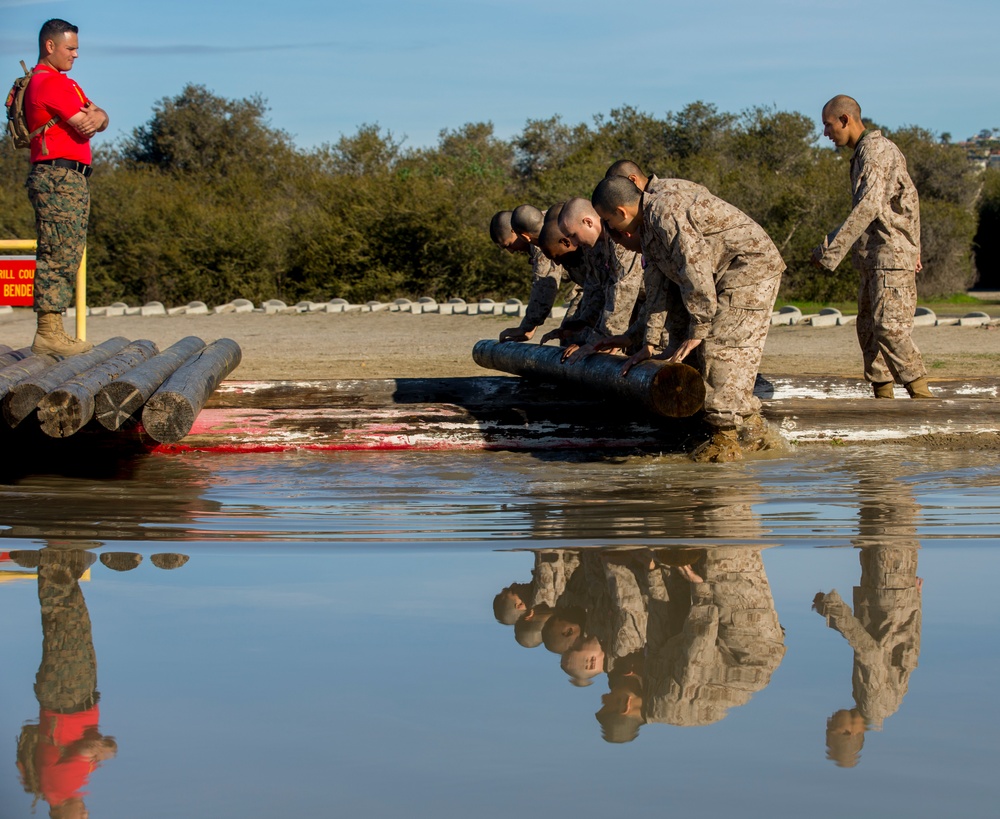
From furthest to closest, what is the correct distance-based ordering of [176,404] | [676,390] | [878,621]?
[676,390]
[176,404]
[878,621]

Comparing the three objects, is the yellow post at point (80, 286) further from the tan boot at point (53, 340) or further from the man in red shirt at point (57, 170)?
the tan boot at point (53, 340)

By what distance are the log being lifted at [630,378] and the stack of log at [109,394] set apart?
222cm

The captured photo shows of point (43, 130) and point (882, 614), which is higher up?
point (43, 130)

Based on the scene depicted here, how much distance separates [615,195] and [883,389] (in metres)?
2.92

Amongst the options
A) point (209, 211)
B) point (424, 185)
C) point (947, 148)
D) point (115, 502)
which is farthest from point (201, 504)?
point (947, 148)

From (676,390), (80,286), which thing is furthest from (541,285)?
(80,286)

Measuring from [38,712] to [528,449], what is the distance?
502cm

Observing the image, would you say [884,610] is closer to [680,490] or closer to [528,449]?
[680,490]

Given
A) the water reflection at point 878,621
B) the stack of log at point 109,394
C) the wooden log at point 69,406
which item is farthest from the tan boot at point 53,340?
the water reflection at point 878,621

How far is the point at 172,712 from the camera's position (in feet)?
9.86

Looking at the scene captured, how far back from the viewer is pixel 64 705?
Result: 306 centimetres

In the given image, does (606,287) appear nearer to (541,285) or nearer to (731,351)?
(541,285)

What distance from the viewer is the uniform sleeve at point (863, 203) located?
27.0ft

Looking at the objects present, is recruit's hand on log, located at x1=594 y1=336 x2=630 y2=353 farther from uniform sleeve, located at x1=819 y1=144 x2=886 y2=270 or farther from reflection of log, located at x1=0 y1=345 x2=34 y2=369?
reflection of log, located at x1=0 y1=345 x2=34 y2=369
